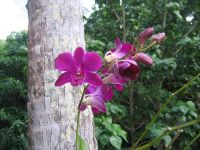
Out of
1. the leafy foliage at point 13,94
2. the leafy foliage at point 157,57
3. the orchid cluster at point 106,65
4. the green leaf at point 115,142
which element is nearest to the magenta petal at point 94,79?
the orchid cluster at point 106,65

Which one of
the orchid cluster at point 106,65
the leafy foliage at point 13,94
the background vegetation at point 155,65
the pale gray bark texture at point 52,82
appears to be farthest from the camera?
the leafy foliage at point 13,94

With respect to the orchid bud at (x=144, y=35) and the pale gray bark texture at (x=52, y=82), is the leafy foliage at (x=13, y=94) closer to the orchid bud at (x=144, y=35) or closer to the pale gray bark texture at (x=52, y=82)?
the pale gray bark texture at (x=52, y=82)

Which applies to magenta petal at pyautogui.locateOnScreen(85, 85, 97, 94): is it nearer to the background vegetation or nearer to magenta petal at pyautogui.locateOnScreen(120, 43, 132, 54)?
magenta petal at pyautogui.locateOnScreen(120, 43, 132, 54)

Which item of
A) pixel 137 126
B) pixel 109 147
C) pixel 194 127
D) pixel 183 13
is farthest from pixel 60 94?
pixel 183 13

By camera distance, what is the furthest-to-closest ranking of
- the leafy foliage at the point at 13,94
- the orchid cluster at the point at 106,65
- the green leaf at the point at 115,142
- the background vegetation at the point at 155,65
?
the leafy foliage at the point at 13,94
the background vegetation at the point at 155,65
the green leaf at the point at 115,142
the orchid cluster at the point at 106,65

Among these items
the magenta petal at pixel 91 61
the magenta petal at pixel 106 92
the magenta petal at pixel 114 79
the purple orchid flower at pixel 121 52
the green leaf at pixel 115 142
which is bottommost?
the green leaf at pixel 115 142

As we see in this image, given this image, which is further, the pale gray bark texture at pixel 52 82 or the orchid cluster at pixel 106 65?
the pale gray bark texture at pixel 52 82

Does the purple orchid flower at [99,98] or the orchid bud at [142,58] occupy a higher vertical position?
the orchid bud at [142,58]

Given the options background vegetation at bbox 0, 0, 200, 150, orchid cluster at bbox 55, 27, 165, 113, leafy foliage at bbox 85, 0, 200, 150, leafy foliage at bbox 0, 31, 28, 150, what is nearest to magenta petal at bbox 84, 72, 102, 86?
orchid cluster at bbox 55, 27, 165, 113
